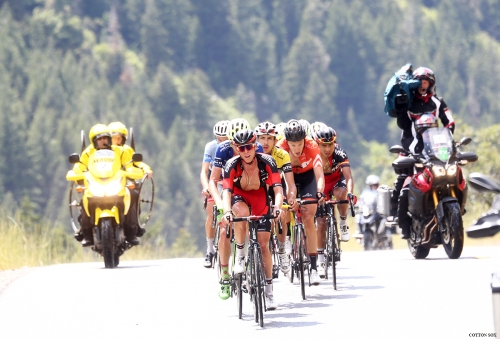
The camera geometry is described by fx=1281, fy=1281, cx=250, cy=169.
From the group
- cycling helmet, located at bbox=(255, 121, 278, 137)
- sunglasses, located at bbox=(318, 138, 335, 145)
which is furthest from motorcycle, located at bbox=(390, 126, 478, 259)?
cycling helmet, located at bbox=(255, 121, 278, 137)

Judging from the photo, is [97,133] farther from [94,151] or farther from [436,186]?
[436,186]

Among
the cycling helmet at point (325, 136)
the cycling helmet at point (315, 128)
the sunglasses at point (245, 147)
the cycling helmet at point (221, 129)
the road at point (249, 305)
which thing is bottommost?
the road at point (249, 305)

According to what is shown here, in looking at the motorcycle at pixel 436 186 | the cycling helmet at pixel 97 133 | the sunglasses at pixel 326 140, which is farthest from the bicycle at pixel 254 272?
the cycling helmet at pixel 97 133

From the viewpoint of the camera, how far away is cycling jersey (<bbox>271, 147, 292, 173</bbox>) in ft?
43.1

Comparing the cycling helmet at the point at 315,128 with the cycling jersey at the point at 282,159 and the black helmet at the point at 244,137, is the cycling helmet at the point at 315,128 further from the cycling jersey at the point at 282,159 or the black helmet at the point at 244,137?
the black helmet at the point at 244,137

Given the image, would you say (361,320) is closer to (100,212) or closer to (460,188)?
(460,188)

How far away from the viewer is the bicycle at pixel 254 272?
11367 millimetres

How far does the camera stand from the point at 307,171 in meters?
15.1

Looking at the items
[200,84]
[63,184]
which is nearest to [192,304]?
[63,184]

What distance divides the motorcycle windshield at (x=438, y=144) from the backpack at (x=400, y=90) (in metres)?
0.55

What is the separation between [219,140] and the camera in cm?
1669

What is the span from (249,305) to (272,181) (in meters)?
1.69

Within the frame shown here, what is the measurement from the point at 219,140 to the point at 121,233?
331 cm

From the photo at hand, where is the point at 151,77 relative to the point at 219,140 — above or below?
above
